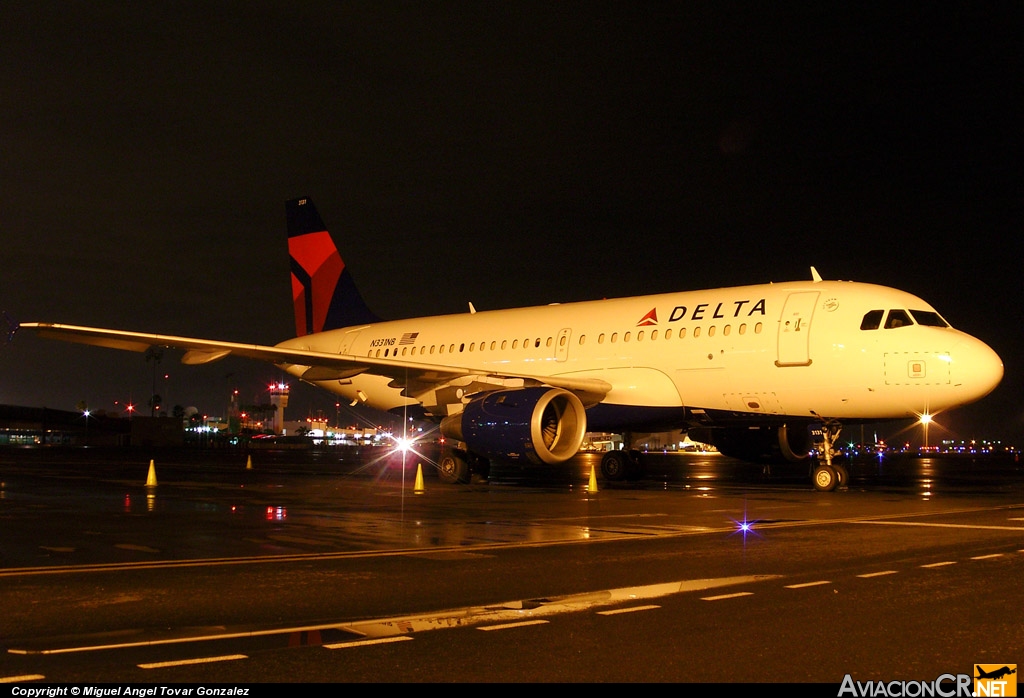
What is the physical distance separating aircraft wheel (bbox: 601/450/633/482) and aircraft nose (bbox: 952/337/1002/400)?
9.22m

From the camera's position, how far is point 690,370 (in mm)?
21344

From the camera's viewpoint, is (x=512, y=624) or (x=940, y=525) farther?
(x=940, y=525)

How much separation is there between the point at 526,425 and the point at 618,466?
6931 mm

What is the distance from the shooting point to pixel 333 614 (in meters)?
7.09

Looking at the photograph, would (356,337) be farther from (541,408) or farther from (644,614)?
(644,614)

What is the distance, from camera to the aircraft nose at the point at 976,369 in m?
18.7

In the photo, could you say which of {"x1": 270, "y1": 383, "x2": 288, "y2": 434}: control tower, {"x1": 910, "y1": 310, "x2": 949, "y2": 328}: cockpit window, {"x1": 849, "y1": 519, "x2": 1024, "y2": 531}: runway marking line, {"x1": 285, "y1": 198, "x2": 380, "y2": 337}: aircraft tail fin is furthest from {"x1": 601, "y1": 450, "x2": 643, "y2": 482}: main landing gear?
{"x1": 270, "y1": 383, "x2": 288, "y2": 434}: control tower

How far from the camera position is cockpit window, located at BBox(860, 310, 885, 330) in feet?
64.4

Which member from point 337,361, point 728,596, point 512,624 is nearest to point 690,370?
point 337,361

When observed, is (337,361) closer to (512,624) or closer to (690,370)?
(690,370)

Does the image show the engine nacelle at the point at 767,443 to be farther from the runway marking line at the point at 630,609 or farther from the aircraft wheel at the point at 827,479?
the runway marking line at the point at 630,609

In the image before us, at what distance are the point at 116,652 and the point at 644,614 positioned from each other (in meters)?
3.42

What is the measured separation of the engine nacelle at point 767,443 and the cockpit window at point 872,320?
3.74 m

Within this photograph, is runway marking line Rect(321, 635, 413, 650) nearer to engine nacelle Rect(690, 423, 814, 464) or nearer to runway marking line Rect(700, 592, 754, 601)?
runway marking line Rect(700, 592, 754, 601)
